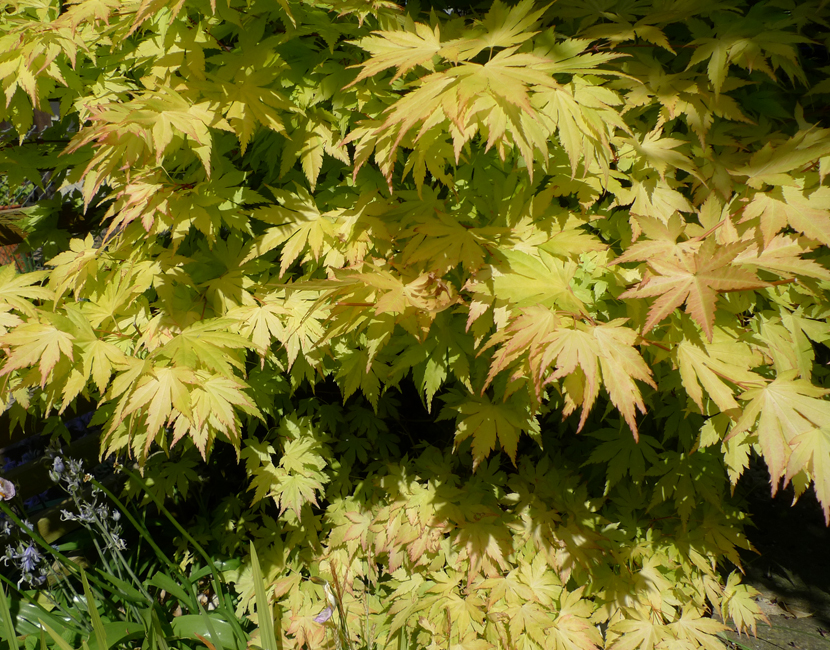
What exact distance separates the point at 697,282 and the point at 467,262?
62 centimetres

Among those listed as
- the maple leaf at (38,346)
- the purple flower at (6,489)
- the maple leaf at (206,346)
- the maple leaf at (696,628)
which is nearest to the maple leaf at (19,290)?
the maple leaf at (38,346)

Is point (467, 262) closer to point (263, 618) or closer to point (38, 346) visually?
point (263, 618)

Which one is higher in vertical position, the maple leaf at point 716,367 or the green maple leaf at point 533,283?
the green maple leaf at point 533,283

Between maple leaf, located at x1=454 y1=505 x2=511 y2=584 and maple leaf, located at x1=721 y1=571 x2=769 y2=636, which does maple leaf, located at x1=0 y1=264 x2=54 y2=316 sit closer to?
maple leaf, located at x1=454 y1=505 x2=511 y2=584

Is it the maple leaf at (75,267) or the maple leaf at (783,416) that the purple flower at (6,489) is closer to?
the maple leaf at (75,267)

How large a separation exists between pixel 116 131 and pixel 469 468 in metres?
2.13

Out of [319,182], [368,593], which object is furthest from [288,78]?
[368,593]

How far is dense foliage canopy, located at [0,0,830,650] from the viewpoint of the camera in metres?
1.45

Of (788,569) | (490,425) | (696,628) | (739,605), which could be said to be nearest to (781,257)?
(490,425)

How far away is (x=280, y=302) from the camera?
6.45ft

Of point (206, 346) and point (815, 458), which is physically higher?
point (206, 346)

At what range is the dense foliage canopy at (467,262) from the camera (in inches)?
57.1

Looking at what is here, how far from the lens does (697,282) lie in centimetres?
136

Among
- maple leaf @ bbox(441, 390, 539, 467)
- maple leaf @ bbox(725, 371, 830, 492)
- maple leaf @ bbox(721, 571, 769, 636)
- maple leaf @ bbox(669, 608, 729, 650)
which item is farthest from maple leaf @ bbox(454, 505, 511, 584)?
maple leaf @ bbox(725, 371, 830, 492)
